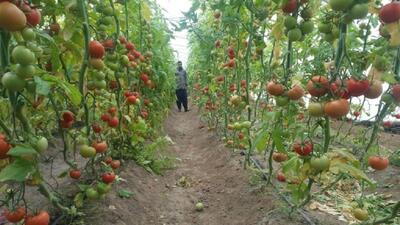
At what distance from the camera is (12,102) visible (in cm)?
167

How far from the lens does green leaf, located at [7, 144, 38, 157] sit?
1.55 m

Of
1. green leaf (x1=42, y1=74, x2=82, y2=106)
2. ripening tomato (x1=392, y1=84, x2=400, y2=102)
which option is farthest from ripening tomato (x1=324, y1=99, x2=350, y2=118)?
green leaf (x1=42, y1=74, x2=82, y2=106)

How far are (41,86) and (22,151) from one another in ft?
0.94

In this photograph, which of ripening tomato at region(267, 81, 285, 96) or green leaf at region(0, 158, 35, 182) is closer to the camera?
green leaf at region(0, 158, 35, 182)

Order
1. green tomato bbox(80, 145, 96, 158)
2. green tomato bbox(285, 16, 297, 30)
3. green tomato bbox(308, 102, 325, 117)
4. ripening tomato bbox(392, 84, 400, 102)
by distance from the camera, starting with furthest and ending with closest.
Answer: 1. green tomato bbox(80, 145, 96, 158)
2. green tomato bbox(285, 16, 297, 30)
3. ripening tomato bbox(392, 84, 400, 102)
4. green tomato bbox(308, 102, 325, 117)

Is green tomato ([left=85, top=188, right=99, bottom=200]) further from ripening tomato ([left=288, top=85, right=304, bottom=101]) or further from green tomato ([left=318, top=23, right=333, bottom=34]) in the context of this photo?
green tomato ([left=318, top=23, right=333, bottom=34])

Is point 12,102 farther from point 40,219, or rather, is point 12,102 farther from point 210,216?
point 210,216

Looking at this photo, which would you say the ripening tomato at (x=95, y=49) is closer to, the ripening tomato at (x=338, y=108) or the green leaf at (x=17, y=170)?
the green leaf at (x=17, y=170)

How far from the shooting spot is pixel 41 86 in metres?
1.51

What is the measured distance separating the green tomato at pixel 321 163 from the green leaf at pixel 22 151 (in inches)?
50.2

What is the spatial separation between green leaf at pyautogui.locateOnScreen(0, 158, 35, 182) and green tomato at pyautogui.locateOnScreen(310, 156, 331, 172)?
1.30 m

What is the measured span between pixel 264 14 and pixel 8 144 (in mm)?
2413

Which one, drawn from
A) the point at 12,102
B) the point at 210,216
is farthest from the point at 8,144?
the point at 210,216

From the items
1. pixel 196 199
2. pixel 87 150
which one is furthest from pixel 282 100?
pixel 196 199
